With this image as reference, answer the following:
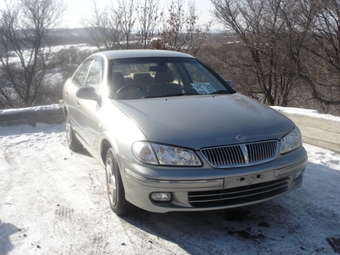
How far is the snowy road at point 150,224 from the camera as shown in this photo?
2992 millimetres

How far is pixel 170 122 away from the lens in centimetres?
322

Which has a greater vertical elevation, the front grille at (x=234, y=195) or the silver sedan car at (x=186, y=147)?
the silver sedan car at (x=186, y=147)

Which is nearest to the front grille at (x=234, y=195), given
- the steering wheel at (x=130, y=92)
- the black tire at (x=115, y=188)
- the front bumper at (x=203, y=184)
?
the front bumper at (x=203, y=184)

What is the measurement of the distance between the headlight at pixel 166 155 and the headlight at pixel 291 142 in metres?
0.90

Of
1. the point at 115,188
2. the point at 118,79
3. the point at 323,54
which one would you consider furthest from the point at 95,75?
the point at 323,54

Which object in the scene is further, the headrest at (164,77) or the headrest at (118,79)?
the headrest at (164,77)

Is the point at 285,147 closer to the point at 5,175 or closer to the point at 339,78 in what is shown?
the point at 5,175

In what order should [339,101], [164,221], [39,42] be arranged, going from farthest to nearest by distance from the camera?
[39,42]
[339,101]
[164,221]

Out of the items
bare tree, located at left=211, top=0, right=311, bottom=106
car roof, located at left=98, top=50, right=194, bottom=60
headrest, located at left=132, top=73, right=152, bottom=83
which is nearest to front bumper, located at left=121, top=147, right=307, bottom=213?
headrest, located at left=132, top=73, right=152, bottom=83

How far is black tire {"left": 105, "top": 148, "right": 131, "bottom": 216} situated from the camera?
11.0ft

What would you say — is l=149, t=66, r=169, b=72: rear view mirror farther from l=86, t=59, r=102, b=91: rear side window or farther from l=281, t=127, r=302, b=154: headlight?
l=281, t=127, r=302, b=154: headlight

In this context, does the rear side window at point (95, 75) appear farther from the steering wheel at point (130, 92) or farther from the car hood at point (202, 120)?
the car hood at point (202, 120)

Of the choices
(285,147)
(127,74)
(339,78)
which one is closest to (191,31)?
(339,78)

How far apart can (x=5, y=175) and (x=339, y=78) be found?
13.3 metres
